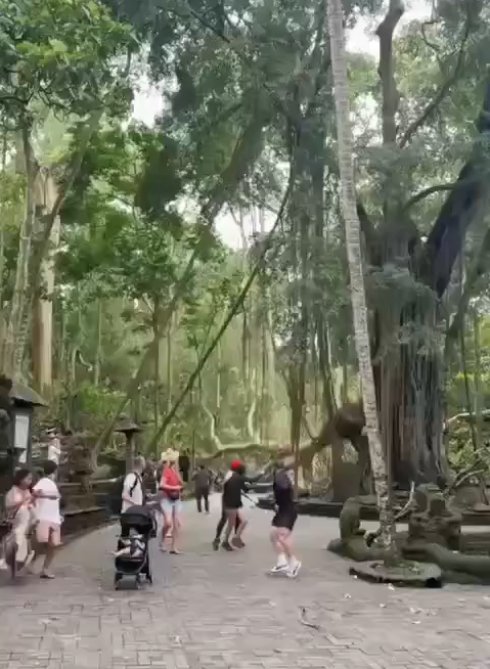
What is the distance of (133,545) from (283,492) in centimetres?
189

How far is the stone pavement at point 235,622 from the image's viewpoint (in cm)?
596

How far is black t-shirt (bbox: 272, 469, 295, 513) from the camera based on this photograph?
32.4 feet

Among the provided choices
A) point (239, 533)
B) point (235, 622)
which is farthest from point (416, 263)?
point (235, 622)

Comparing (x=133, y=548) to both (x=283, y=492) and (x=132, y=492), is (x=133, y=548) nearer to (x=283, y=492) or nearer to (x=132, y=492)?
(x=132, y=492)

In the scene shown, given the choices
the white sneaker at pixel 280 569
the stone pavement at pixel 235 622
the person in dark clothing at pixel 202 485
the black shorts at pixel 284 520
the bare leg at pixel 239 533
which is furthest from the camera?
the person in dark clothing at pixel 202 485

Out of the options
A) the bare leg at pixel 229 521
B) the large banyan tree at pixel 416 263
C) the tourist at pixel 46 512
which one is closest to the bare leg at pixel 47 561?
the tourist at pixel 46 512

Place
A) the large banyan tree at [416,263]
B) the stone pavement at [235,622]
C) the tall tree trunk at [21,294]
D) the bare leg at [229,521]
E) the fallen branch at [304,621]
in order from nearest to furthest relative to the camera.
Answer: the stone pavement at [235,622]
the fallen branch at [304,621]
the bare leg at [229,521]
the tall tree trunk at [21,294]
the large banyan tree at [416,263]

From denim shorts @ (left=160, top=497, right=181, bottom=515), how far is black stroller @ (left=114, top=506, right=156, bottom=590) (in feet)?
9.95

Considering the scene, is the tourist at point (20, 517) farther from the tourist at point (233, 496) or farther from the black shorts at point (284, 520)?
the tourist at point (233, 496)

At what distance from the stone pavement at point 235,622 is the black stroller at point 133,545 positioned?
0.76ft

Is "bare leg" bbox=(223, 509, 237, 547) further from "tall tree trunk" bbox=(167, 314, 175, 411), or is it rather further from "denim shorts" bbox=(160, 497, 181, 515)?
"tall tree trunk" bbox=(167, 314, 175, 411)

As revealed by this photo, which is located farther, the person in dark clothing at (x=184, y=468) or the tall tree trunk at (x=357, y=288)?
the person in dark clothing at (x=184, y=468)

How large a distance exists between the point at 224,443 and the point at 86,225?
2217 centimetres

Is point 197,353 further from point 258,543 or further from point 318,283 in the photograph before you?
point 258,543
